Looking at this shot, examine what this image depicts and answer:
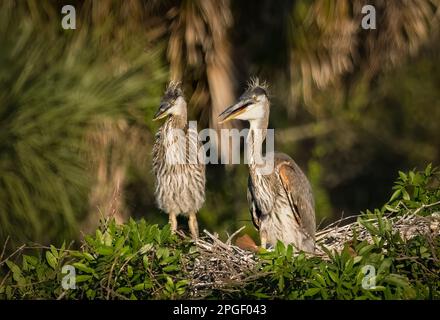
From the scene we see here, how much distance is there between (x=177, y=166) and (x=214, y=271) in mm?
1682

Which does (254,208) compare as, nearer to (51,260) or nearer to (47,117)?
(47,117)

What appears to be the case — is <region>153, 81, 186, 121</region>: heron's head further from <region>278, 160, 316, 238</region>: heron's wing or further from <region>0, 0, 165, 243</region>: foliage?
<region>278, 160, 316, 238</region>: heron's wing

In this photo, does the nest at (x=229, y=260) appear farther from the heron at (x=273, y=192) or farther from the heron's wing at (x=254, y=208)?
the heron's wing at (x=254, y=208)

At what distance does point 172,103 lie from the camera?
750cm

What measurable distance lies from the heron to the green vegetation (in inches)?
42.7

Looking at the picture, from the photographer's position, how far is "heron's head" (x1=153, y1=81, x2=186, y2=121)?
7445mm

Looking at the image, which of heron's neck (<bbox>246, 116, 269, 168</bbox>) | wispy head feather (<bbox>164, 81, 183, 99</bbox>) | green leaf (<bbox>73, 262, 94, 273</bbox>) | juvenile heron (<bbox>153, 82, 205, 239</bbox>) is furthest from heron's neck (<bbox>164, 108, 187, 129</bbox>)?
green leaf (<bbox>73, 262, 94, 273</bbox>)

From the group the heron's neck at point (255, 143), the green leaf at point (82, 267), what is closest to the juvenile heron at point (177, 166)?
the heron's neck at point (255, 143)

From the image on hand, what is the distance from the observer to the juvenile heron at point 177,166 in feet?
24.8

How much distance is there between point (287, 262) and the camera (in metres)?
5.52

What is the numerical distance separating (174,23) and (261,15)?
Result: 82cm

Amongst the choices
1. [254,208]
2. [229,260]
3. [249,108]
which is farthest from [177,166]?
[229,260]

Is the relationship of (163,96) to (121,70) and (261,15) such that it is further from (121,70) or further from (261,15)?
(261,15)
